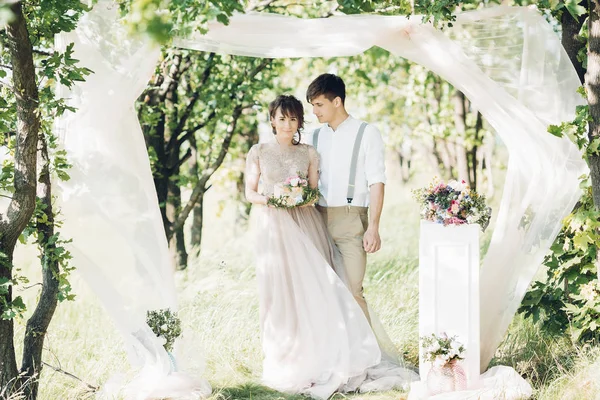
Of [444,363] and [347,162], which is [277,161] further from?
[444,363]

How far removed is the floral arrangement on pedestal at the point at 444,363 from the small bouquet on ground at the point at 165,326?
1424 millimetres

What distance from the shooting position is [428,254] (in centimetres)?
474

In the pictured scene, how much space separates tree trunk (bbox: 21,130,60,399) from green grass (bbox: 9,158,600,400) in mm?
A: 146

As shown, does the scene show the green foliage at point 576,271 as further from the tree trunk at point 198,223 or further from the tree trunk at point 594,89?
the tree trunk at point 198,223

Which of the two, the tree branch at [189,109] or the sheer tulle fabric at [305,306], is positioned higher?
the tree branch at [189,109]

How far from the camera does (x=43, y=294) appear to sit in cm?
464

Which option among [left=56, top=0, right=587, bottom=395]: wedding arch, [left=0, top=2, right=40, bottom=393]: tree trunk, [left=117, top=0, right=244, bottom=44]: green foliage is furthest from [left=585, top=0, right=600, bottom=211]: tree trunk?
[left=0, top=2, right=40, bottom=393]: tree trunk

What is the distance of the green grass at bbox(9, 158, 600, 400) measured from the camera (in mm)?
4867

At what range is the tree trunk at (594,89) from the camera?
4668mm

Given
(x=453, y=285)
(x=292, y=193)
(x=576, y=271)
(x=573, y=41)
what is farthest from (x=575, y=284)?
(x=292, y=193)

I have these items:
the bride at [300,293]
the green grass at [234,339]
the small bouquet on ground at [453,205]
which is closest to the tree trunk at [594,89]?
the small bouquet on ground at [453,205]

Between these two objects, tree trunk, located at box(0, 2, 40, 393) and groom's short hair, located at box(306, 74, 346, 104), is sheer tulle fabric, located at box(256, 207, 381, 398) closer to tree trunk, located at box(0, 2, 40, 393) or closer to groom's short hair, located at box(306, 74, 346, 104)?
groom's short hair, located at box(306, 74, 346, 104)

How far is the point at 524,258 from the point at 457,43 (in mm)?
1381

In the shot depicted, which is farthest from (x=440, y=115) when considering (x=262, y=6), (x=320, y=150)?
(x=320, y=150)
